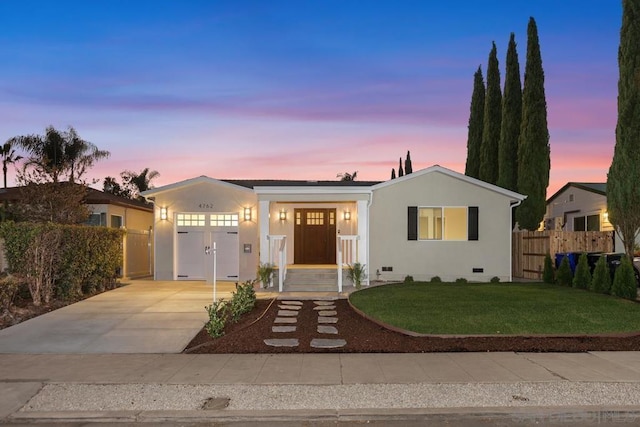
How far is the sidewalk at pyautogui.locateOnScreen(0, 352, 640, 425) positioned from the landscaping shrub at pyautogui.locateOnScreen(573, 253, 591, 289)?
621cm

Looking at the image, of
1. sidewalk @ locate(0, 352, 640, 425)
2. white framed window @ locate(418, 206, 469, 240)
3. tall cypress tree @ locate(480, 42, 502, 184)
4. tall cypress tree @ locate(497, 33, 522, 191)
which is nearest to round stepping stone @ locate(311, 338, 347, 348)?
sidewalk @ locate(0, 352, 640, 425)

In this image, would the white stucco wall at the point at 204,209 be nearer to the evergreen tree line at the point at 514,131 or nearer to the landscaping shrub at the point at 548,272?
the landscaping shrub at the point at 548,272

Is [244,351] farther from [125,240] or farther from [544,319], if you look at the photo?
[125,240]

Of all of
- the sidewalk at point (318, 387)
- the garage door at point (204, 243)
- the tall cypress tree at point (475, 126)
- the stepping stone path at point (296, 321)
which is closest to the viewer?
the sidewalk at point (318, 387)

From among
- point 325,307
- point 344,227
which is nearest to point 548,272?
point 344,227

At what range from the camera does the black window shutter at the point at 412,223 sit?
55.5ft

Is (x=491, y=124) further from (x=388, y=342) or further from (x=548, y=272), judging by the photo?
(x=388, y=342)

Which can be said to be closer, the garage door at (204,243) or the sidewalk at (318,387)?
the sidewalk at (318,387)

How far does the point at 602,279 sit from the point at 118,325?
10.8 m

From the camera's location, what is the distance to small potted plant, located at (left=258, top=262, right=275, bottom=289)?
50.2 feet

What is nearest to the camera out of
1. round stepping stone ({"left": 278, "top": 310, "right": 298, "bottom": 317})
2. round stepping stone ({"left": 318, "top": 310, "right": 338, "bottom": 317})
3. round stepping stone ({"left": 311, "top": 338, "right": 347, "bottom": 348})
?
round stepping stone ({"left": 311, "top": 338, "right": 347, "bottom": 348})

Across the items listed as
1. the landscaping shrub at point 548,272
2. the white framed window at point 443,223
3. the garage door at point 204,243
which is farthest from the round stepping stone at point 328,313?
the landscaping shrub at point 548,272

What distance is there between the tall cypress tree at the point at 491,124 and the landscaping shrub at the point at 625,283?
1354 cm

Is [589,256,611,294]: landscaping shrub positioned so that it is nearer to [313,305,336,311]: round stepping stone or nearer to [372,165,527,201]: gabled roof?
[372,165,527,201]: gabled roof
